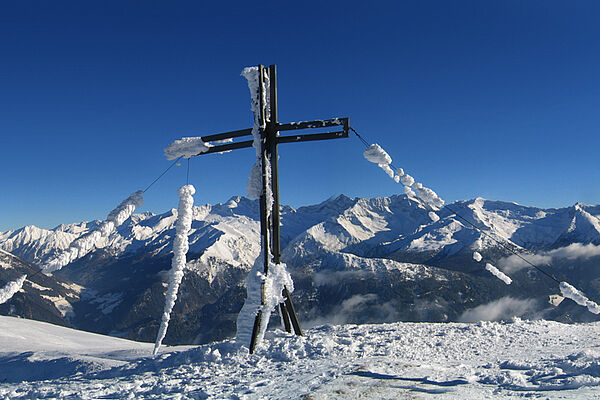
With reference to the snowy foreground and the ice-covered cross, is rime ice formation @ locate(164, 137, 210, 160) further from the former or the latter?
the snowy foreground

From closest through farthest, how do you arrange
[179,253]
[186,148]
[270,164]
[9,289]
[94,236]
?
1. [9,289]
2. [94,236]
3. [179,253]
4. [270,164]
5. [186,148]

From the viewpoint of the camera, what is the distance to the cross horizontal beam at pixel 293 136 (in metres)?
13.7

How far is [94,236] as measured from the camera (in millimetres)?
13758

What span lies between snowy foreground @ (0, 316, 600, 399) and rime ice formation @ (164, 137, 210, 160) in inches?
273

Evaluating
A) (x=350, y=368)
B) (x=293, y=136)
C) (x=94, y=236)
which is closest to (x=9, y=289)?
(x=94, y=236)

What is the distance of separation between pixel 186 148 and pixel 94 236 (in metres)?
4.42

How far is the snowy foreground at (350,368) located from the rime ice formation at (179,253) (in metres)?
1.38

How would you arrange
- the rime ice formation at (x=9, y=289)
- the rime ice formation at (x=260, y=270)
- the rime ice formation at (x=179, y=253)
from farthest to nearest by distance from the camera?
1. the rime ice formation at (x=179, y=253)
2. the rime ice formation at (x=260, y=270)
3. the rime ice formation at (x=9, y=289)

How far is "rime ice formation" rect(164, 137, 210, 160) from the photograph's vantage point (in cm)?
1514

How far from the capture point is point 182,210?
14.7 m

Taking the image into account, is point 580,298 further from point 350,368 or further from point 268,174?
point 268,174

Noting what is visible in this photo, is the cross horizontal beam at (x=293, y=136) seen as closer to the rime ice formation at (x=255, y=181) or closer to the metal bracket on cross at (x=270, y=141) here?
the metal bracket on cross at (x=270, y=141)

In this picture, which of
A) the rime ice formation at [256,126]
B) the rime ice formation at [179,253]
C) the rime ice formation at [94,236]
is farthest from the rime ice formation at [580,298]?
the rime ice formation at [94,236]

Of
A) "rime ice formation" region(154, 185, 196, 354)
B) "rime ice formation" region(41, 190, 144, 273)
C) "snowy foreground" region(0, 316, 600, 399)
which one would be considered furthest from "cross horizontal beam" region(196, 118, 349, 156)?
"snowy foreground" region(0, 316, 600, 399)
